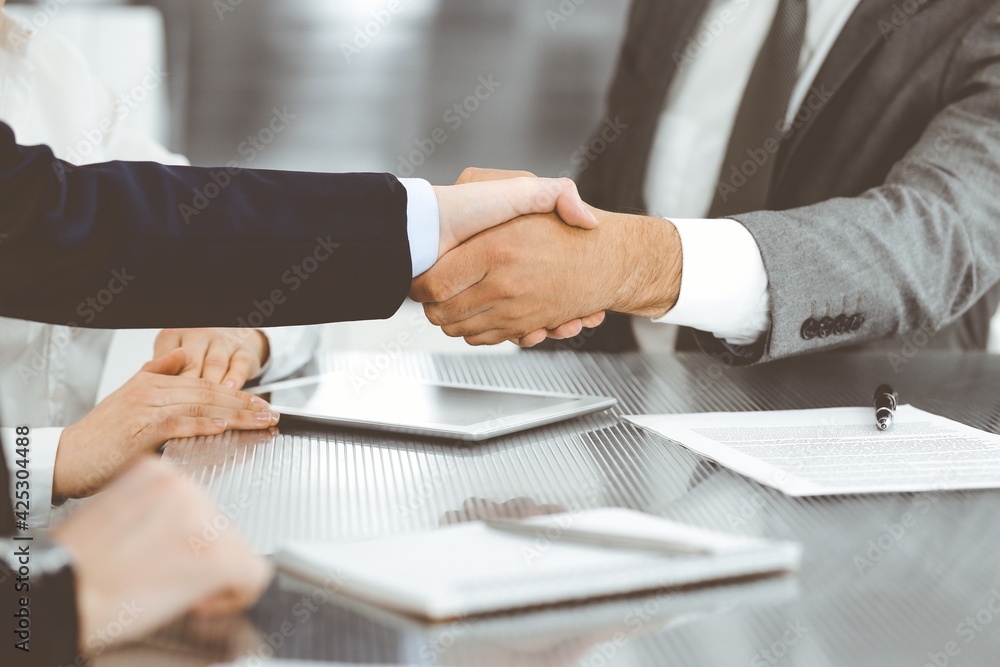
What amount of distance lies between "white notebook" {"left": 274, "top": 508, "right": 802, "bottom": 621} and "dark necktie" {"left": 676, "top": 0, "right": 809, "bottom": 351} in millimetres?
967

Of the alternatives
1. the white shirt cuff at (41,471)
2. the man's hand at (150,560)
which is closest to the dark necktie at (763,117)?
the white shirt cuff at (41,471)

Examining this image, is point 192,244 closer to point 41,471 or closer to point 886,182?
point 41,471

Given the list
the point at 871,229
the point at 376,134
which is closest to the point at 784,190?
the point at 871,229

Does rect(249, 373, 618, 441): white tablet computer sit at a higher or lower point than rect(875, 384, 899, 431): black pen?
lower

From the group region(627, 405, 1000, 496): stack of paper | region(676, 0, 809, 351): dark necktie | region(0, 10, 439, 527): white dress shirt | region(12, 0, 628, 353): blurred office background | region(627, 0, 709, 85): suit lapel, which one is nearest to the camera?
region(627, 405, 1000, 496): stack of paper

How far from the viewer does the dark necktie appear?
54.9 inches

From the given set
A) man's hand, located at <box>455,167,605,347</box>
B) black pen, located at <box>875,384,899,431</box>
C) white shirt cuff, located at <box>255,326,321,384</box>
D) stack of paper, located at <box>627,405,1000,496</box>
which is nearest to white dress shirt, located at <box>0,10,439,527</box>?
white shirt cuff, located at <box>255,326,321,384</box>

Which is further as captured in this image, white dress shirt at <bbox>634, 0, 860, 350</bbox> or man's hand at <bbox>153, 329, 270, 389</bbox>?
white dress shirt at <bbox>634, 0, 860, 350</bbox>

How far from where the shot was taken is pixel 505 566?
1.41ft

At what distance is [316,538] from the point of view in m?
0.50

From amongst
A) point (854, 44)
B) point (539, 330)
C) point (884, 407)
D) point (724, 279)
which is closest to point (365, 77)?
point (854, 44)

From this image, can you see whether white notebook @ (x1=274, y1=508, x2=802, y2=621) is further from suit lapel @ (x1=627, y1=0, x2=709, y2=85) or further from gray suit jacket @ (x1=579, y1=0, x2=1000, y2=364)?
suit lapel @ (x1=627, y1=0, x2=709, y2=85)

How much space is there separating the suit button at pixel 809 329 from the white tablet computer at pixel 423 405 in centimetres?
29

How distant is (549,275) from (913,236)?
0.48m
